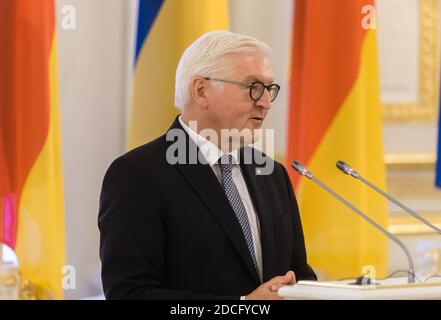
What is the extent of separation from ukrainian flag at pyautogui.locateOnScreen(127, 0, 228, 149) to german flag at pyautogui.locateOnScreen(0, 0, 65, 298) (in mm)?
510

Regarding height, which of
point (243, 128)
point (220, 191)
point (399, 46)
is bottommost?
point (220, 191)

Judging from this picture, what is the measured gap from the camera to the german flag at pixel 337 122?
3.91m

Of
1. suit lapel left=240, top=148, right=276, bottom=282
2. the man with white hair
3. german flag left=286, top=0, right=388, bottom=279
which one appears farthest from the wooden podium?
german flag left=286, top=0, right=388, bottom=279

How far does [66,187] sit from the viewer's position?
383 cm

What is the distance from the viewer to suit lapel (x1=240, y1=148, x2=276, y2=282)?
7.47 feet

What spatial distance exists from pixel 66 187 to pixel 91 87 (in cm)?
53

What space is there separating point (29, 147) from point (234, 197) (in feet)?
4.47

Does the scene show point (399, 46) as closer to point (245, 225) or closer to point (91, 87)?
point (91, 87)

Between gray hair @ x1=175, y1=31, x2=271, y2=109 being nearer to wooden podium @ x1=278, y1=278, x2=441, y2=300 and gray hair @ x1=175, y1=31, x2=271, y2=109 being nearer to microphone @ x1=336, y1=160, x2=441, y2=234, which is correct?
microphone @ x1=336, y1=160, x2=441, y2=234

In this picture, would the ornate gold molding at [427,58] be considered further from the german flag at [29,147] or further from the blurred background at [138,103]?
the german flag at [29,147]

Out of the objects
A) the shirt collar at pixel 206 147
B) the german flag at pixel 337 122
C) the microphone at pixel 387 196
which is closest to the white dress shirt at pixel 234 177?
the shirt collar at pixel 206 147
